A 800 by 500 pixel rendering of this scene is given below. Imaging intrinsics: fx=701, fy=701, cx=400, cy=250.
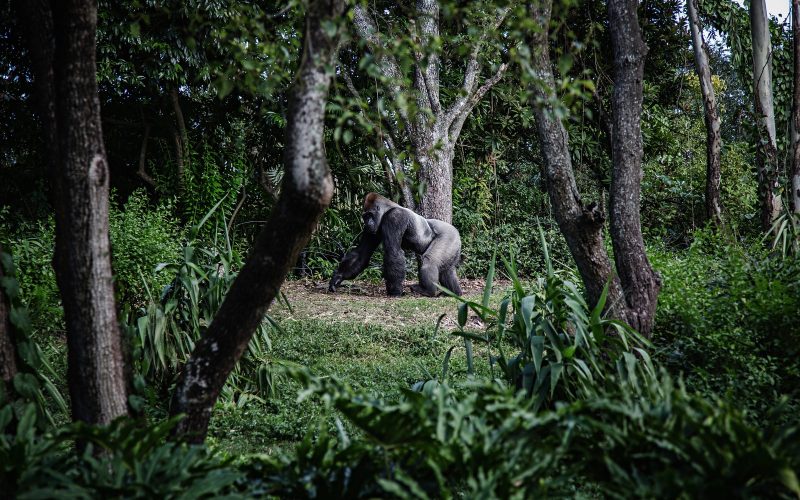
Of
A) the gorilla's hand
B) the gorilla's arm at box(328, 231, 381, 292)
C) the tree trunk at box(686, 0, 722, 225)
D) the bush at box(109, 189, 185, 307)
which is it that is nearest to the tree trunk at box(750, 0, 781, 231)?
the tree trunk at box(686, 0, 722, 225)

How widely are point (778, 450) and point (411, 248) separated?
708cm

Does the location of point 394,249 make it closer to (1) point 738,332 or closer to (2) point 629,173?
(2) point 629,173

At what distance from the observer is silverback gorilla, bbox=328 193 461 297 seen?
8.55 m

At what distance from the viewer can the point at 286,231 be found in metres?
2.35

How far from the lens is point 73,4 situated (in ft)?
7.50

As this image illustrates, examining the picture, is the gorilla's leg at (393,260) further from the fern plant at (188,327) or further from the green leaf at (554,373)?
the green leaf at (554,373)

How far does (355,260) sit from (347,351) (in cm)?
317

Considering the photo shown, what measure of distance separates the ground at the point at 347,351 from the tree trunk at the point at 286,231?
0.41m

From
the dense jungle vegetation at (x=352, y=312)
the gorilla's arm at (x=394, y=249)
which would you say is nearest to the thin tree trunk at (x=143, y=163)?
the dense jungle vegetation at (x=352, y=312)

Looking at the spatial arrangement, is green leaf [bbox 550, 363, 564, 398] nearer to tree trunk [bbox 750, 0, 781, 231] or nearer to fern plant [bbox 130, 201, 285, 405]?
Answer: fern plant [bbox 130, 201, 285, 405]

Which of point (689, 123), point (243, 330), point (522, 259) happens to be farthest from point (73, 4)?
point (689, 123)

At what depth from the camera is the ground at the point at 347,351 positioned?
156 inches

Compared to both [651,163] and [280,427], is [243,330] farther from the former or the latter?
[651,163]

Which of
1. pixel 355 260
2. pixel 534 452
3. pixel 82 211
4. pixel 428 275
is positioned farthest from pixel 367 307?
pixel 534 452
